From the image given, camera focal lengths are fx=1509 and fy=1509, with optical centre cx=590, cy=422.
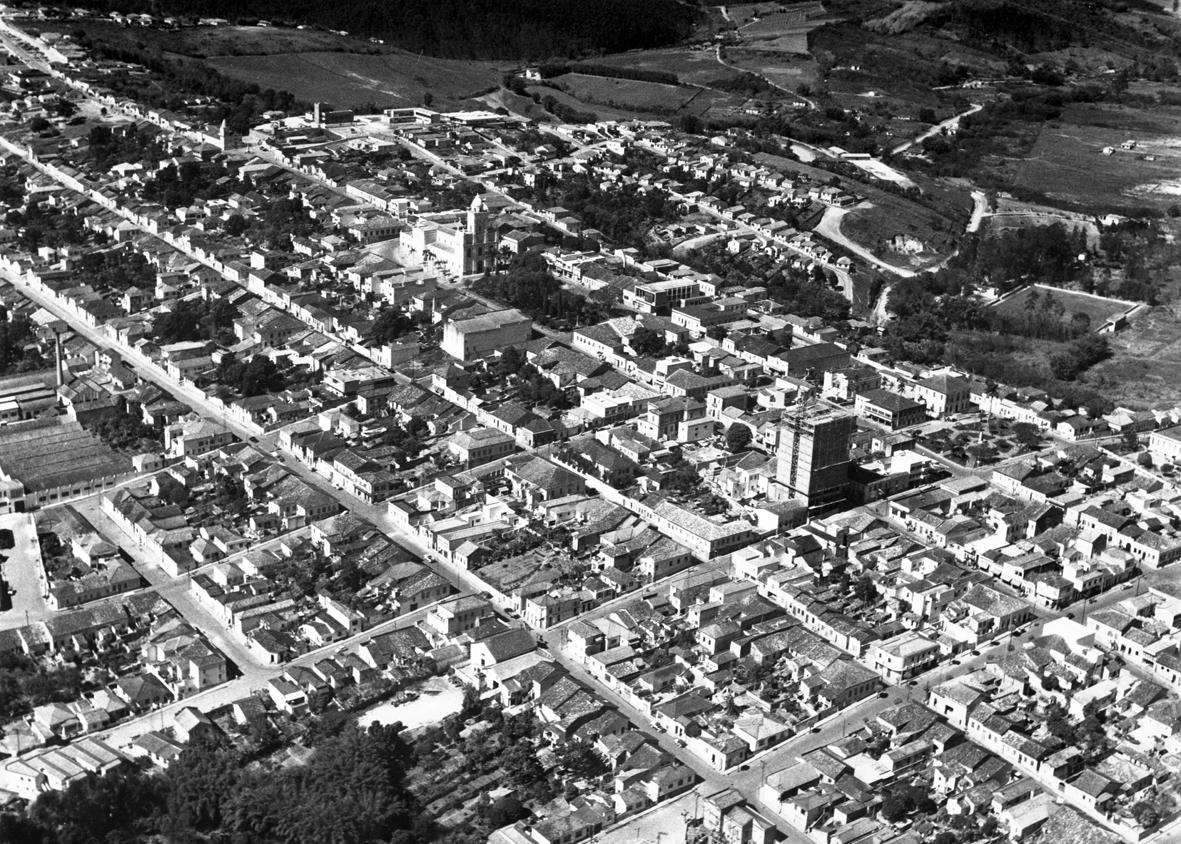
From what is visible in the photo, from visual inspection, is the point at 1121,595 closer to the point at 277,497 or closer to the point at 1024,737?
the point at 1024,737

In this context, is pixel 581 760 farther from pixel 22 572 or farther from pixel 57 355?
pixel 57 355

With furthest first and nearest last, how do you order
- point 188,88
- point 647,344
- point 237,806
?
point 188,88, point 647,344, point 237,806

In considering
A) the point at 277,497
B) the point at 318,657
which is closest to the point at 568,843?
the point at 318,657

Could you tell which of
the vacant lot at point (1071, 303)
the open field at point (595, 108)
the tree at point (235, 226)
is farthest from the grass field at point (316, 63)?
the vacant lot at point (1071, 303)

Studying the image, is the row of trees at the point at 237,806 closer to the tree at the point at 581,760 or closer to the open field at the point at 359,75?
the tree at the point at 581,760

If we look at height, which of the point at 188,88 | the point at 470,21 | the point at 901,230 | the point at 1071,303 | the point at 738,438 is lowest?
the point at 1071,303

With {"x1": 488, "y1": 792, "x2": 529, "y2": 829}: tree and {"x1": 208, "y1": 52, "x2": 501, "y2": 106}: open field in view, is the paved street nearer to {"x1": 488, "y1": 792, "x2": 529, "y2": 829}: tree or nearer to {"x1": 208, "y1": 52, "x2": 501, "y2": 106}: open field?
{"x1": 488, "y1": 792, "x2": 529, "y2": 829}: tree

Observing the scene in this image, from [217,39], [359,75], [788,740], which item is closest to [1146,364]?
[788,740]
